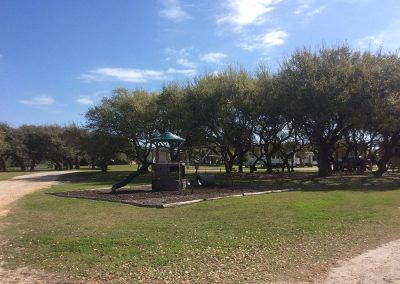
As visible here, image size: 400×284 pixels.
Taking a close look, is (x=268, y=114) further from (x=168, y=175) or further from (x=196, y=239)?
(x=196, y=239)

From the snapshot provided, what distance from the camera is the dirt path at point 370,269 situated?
7141 mm

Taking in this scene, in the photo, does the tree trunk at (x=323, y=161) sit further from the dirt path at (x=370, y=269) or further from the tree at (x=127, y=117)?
the dirt path at (x=370, y=269)

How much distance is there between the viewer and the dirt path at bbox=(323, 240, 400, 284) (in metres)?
7.14

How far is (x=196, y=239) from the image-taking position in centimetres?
1005

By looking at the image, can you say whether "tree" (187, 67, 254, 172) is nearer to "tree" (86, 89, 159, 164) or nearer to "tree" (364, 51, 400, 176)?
"tree" (86, 89, 159, 164)

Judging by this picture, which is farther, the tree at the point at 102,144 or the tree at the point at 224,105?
the tree at the point at 102,144

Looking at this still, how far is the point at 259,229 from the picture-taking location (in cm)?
1128

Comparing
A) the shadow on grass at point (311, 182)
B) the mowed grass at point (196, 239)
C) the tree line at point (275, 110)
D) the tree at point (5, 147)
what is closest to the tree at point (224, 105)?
the tree line at point (275, 110)

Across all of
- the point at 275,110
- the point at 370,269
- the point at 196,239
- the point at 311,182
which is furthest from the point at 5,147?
the point at 370,269

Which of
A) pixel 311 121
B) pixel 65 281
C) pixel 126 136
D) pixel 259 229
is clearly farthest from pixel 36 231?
pixel 126 136

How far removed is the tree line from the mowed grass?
10782 millimetres

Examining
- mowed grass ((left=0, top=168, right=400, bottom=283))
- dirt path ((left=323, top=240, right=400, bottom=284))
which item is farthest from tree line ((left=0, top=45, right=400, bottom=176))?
dirt path ((left=323, top=240, right=400, bottom=284))

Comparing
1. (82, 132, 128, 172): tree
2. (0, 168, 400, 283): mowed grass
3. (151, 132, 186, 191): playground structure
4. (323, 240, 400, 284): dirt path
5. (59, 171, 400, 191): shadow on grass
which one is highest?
(82, 132, 128, 172): tree

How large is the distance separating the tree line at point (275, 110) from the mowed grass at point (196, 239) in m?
10.8
